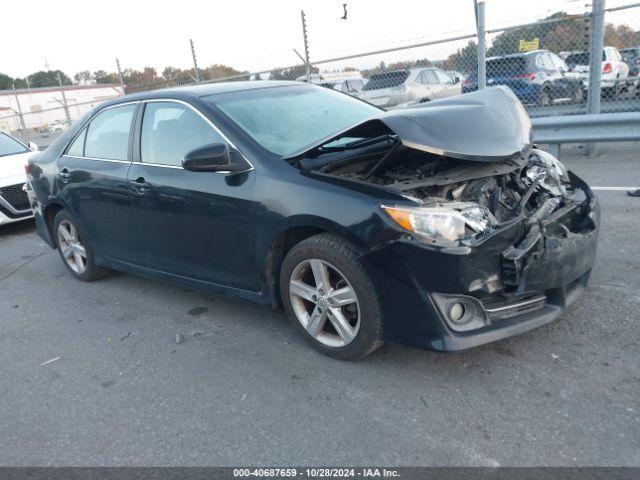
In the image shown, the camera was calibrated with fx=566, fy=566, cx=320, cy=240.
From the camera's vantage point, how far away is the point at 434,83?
47.0 feet

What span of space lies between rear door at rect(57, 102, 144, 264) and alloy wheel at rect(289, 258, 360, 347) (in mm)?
1603

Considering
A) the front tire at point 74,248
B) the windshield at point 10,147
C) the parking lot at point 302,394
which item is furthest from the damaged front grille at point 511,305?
the windshield at point 10,147

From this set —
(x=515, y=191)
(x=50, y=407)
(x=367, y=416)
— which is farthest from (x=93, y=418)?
(x=515, y=191)

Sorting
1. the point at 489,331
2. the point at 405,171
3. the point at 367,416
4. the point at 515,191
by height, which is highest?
the point at 405,171

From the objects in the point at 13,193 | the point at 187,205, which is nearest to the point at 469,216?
the point at 187,205

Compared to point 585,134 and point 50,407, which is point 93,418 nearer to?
point 50,407

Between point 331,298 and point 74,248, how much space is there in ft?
10.2

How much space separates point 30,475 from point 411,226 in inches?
84.8

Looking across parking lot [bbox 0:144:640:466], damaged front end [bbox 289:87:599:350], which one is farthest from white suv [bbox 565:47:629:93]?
damaged front end [bbox 289:87:599:350]

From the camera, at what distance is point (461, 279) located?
2.80 metres

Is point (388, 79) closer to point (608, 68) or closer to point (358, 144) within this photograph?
point (608, 68)

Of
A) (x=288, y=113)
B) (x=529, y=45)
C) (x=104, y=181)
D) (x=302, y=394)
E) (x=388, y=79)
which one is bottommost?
(x=302, y=394)

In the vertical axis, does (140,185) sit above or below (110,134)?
below

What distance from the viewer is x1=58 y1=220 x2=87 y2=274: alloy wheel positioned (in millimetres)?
5164
